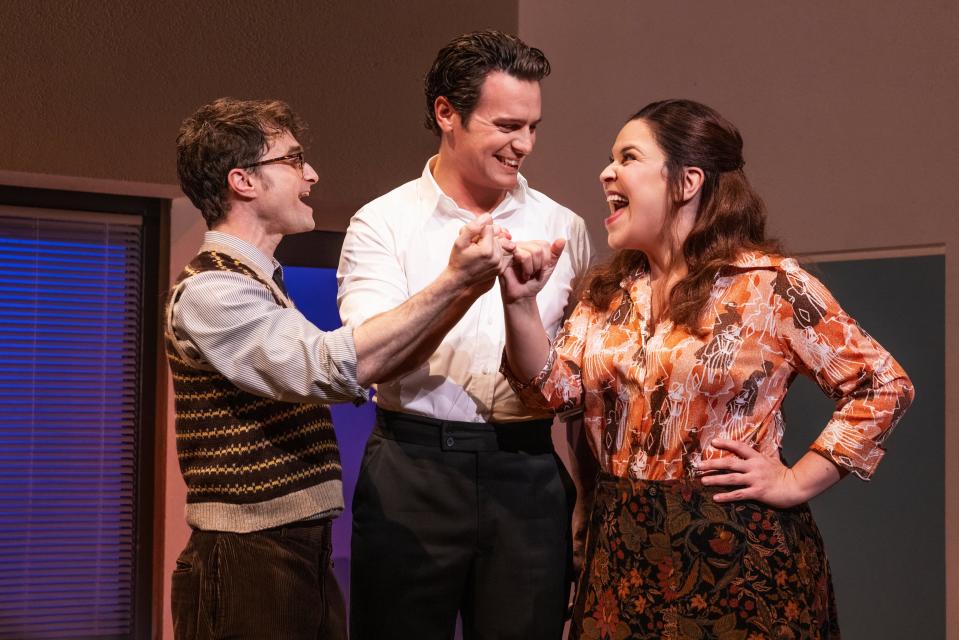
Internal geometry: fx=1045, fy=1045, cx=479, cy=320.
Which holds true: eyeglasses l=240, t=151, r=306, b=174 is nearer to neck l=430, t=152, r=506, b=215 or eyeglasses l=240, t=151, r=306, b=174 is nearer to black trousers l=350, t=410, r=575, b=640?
neck l=430, t=152, r=506, b=215

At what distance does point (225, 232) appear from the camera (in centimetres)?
228

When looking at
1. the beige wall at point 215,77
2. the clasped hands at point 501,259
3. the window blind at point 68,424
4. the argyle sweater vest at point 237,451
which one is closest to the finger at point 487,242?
the clasped hands at point 501,259

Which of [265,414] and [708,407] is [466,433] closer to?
[265,414]

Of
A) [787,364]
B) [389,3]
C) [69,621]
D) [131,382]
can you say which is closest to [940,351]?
[787,364]

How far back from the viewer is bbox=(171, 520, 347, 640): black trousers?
2094mm

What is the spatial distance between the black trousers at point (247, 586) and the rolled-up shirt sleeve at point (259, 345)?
0.31m

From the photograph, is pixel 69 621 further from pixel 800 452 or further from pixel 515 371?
pixel 800 452

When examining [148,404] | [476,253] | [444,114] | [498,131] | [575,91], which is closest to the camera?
[476,253]

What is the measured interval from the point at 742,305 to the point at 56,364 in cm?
263

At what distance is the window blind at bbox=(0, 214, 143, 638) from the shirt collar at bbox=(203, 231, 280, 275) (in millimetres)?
1758

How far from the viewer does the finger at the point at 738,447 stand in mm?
2035

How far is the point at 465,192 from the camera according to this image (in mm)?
2629

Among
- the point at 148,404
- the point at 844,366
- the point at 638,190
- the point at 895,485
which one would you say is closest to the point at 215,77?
the point at 148,404

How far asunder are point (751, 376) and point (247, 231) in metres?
1.11
